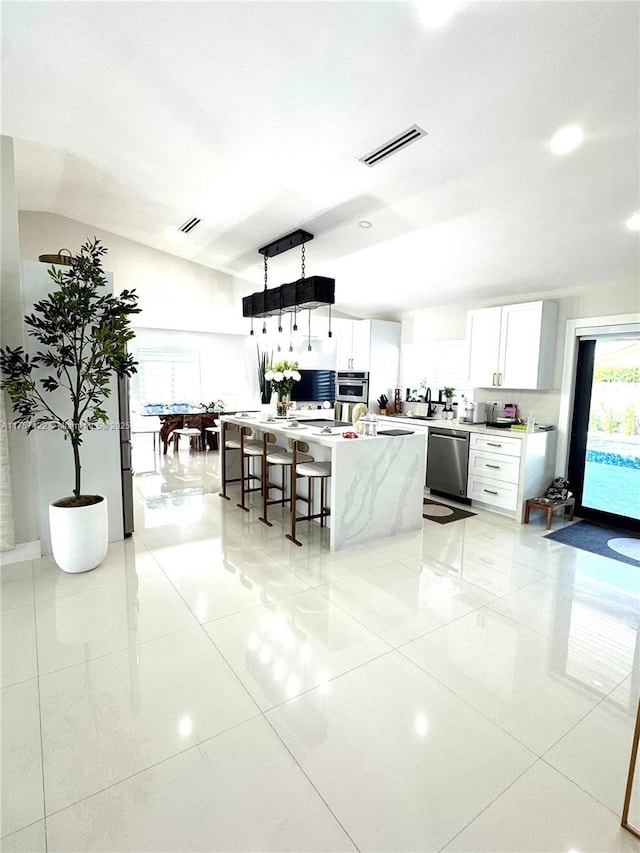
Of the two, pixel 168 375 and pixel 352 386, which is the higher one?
pixel 168 375

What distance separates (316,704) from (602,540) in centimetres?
357

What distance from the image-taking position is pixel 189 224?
16.5 feet

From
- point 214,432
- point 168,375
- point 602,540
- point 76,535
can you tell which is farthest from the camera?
point 168,375

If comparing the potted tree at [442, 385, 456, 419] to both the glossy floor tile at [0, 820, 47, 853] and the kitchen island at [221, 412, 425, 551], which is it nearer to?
the kitchen island at [221, 412, 425, 551]

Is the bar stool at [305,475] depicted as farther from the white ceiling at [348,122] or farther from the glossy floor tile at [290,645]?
the white ceiling at [348,122]

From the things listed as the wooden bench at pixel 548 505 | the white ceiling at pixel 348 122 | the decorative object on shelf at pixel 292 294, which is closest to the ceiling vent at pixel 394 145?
the white ceiling at pixel 348 122

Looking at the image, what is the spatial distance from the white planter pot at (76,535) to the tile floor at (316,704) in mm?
127

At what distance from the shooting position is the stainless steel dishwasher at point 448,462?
5.20 metres

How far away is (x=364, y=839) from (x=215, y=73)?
3677 millimetres

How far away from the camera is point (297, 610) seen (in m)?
2.78

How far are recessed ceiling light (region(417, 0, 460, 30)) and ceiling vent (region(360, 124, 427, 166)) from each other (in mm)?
716

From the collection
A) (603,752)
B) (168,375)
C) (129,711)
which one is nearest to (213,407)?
(168,375)

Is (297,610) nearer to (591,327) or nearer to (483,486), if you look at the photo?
(483,486)

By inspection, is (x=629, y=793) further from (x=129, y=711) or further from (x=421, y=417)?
(x=421, y=417)
